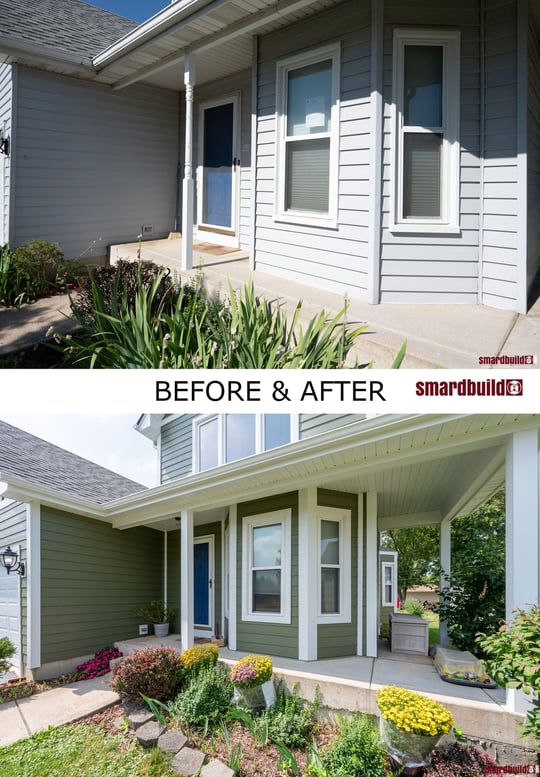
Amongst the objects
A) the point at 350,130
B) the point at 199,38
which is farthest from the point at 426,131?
the point at 199,38

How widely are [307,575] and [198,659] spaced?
4.59 ft

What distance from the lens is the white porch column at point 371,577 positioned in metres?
7.02

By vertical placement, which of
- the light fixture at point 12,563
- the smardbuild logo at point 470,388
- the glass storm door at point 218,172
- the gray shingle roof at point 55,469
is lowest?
the light fixture at point 12,563

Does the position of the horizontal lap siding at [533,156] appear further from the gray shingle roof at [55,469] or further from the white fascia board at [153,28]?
the gray shingle roof at [55,469]

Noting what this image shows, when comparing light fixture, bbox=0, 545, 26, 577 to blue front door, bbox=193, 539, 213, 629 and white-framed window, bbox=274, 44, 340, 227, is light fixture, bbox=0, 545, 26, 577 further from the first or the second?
white-framed window, bbox=274, 44, 340, 227

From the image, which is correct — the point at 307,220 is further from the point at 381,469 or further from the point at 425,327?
the point at 381,469

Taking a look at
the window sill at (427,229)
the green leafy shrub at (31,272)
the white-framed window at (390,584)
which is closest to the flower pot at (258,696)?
the window sill at (427,229)

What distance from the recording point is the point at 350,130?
6926mm

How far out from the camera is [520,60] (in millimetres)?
6133

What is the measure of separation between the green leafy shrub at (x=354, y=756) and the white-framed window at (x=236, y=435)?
11.2 ft

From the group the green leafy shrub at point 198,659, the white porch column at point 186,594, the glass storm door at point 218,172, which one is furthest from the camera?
the glass storm door at point 218,172

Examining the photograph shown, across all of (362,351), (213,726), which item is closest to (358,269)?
(362,351)

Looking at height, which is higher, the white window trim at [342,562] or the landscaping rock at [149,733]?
the white window trim at [342,562]

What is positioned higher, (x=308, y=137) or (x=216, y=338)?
(x=308, y=137)
